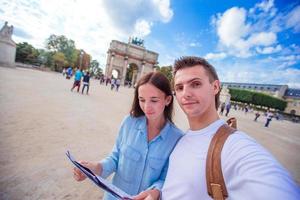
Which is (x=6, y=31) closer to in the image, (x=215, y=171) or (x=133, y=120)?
(x=133, y=120)

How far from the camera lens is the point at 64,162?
3391mm

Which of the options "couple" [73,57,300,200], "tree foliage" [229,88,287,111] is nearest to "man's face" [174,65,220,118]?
"couple" [73,57,300,200]

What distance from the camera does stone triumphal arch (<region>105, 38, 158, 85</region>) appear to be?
47.7 m

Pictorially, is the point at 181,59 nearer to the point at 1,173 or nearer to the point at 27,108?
the point at 1,173

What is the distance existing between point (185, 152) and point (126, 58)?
49.4 meters

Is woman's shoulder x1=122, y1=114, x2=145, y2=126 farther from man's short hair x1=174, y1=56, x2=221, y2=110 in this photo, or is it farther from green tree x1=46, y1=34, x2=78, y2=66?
green tree x1=46, y1=34, x2=78, y2=66

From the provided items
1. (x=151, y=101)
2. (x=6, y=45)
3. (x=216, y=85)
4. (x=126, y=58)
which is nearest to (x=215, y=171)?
(x=216, y=85)

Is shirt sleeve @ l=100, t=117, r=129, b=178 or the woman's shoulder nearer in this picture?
shirt sleeve @ l=100, t=117, r=129, b=178

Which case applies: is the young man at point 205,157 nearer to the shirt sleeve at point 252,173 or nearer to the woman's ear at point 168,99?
the shirt sleeve at point 252,173

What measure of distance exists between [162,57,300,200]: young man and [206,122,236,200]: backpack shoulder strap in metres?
Answer: 0.02

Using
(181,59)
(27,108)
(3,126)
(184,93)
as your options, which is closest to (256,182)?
(184,93)

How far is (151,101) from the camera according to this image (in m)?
1.76

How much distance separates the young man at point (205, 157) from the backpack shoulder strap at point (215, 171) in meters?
0.02

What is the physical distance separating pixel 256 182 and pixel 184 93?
741 millimetres
